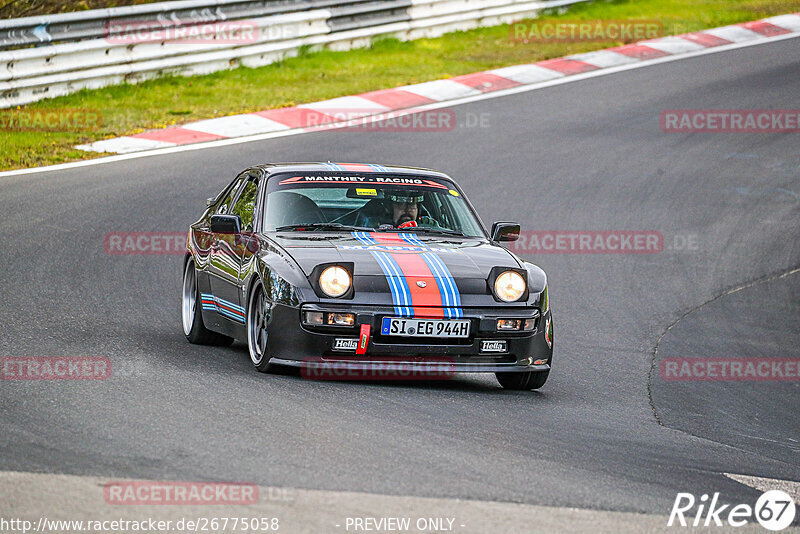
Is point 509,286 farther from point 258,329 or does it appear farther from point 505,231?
point 258,329

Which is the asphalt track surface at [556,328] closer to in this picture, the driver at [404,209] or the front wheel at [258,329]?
the front wheel at [258,329]

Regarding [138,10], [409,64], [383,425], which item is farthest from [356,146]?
[383,425]

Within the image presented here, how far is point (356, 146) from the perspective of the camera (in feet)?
49.7

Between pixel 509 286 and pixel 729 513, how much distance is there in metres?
2.59

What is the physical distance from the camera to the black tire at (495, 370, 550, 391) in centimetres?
739

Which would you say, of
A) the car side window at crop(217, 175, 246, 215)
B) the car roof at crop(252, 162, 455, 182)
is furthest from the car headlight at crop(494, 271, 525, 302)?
the car side window at crop(217, 175, 246, 215)

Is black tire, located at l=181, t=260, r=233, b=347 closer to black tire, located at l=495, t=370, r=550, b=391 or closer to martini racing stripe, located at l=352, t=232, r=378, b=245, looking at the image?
martini racing stripe, located at l=352, t=232, r=378, b=245

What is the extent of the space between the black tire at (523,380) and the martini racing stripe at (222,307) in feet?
5.45

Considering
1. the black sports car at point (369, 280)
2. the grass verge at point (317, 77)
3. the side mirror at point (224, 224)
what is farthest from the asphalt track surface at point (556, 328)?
the grass verge at point (317, 77)

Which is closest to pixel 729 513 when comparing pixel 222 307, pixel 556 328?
Answer: pixel 222 307

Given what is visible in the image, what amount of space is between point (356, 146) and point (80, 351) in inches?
321

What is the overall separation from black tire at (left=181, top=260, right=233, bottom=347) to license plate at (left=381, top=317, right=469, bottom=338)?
208 cm

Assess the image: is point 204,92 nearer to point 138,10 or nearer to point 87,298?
point 138,10

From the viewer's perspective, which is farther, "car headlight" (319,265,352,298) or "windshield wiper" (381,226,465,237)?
"windshield wiper" (381,226,465,237)
